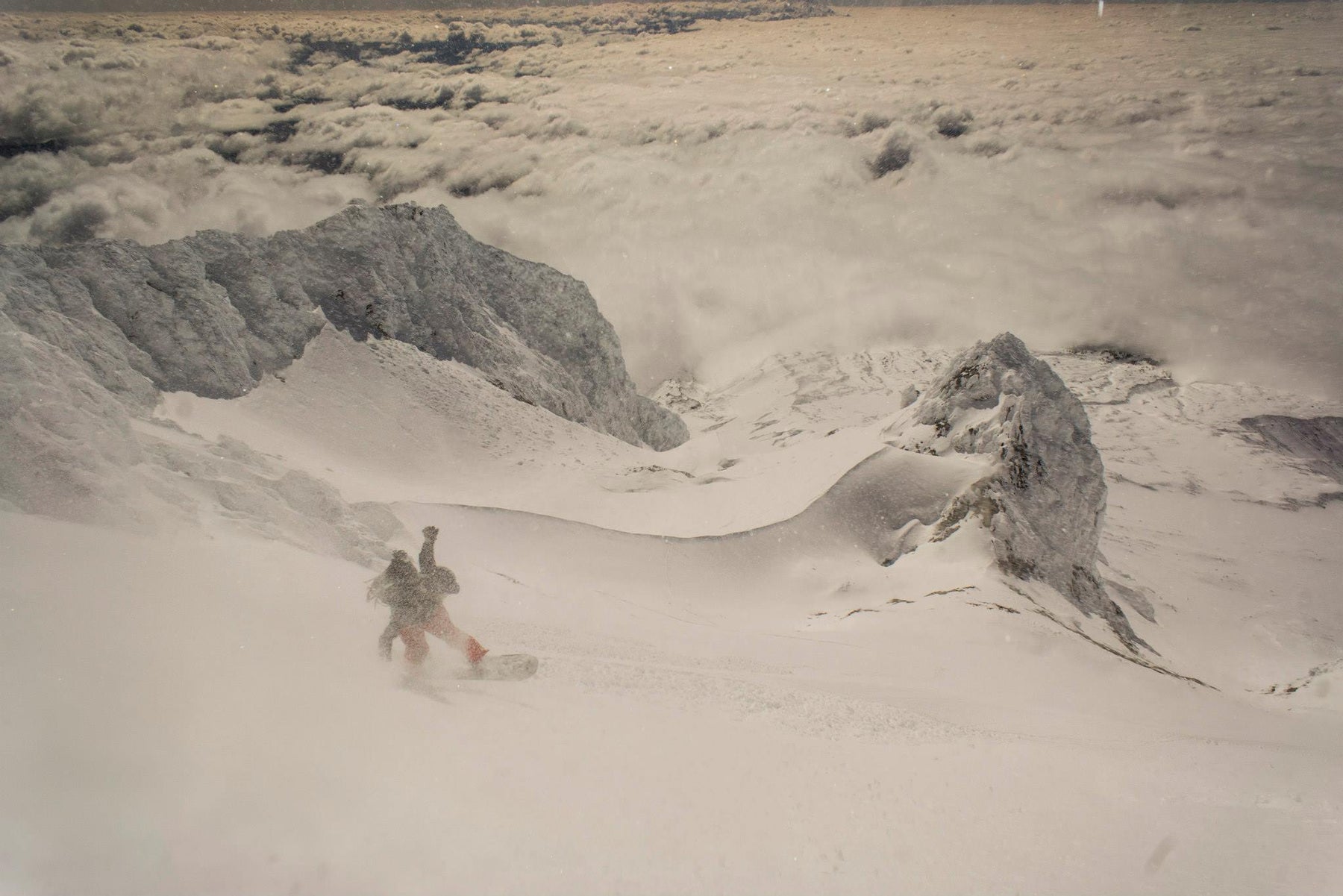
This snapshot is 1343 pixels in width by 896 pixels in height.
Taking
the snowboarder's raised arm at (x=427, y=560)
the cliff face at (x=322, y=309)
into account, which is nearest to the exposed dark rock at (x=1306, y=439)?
the cliff face at (x=322, y=309)

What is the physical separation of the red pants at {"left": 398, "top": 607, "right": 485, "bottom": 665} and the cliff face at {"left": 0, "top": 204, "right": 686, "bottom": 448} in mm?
6574

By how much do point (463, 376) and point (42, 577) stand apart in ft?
46.1

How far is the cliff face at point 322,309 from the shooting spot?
902cm

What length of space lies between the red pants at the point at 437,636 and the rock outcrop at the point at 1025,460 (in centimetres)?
951

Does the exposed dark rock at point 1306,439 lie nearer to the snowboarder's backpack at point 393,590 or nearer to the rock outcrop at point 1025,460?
the rock outcrop at point 1025,460

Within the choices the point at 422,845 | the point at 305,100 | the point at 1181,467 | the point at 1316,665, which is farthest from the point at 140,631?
the point at 1181,467

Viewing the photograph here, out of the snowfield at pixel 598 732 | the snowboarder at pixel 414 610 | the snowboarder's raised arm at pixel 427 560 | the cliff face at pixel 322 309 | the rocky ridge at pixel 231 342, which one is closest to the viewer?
the snowfield at pixel 598 732

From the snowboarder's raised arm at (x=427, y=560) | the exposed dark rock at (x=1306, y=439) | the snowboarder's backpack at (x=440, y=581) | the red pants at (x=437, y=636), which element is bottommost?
the exposed dark rock at (x=1306, y=439)

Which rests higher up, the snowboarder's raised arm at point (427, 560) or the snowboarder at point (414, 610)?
the snowboarder's raised arm at point (427, 560)

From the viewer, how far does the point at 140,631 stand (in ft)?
11.3

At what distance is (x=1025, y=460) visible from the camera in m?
12.9

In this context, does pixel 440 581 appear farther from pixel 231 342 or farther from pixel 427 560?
pixel 231 342

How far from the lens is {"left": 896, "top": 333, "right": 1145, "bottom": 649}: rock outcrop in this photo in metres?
11.8

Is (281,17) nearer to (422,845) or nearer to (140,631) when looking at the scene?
(140,631)
